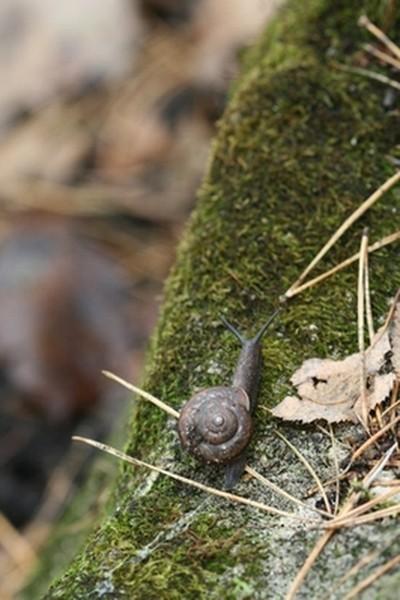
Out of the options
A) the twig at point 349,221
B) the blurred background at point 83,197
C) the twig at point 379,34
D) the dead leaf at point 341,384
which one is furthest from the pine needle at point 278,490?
the blurred background at point 83,197

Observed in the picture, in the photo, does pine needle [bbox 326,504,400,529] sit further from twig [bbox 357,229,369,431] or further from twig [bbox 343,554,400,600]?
twig [bbox 357,229,369,431]

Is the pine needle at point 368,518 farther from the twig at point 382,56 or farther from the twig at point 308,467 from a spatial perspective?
the twig at point 382,56

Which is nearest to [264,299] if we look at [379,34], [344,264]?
[344,264]

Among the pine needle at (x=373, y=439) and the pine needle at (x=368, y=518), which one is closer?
the pine needle at (x=368, y=518)

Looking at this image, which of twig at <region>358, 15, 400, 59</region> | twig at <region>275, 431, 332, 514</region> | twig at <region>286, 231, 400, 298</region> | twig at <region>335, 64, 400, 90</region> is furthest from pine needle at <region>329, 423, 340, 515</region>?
twig at <region>358, 15, 400, 59</region>

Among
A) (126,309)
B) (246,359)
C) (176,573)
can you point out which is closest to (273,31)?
(246,359)

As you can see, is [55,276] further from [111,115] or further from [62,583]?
[62,583]
